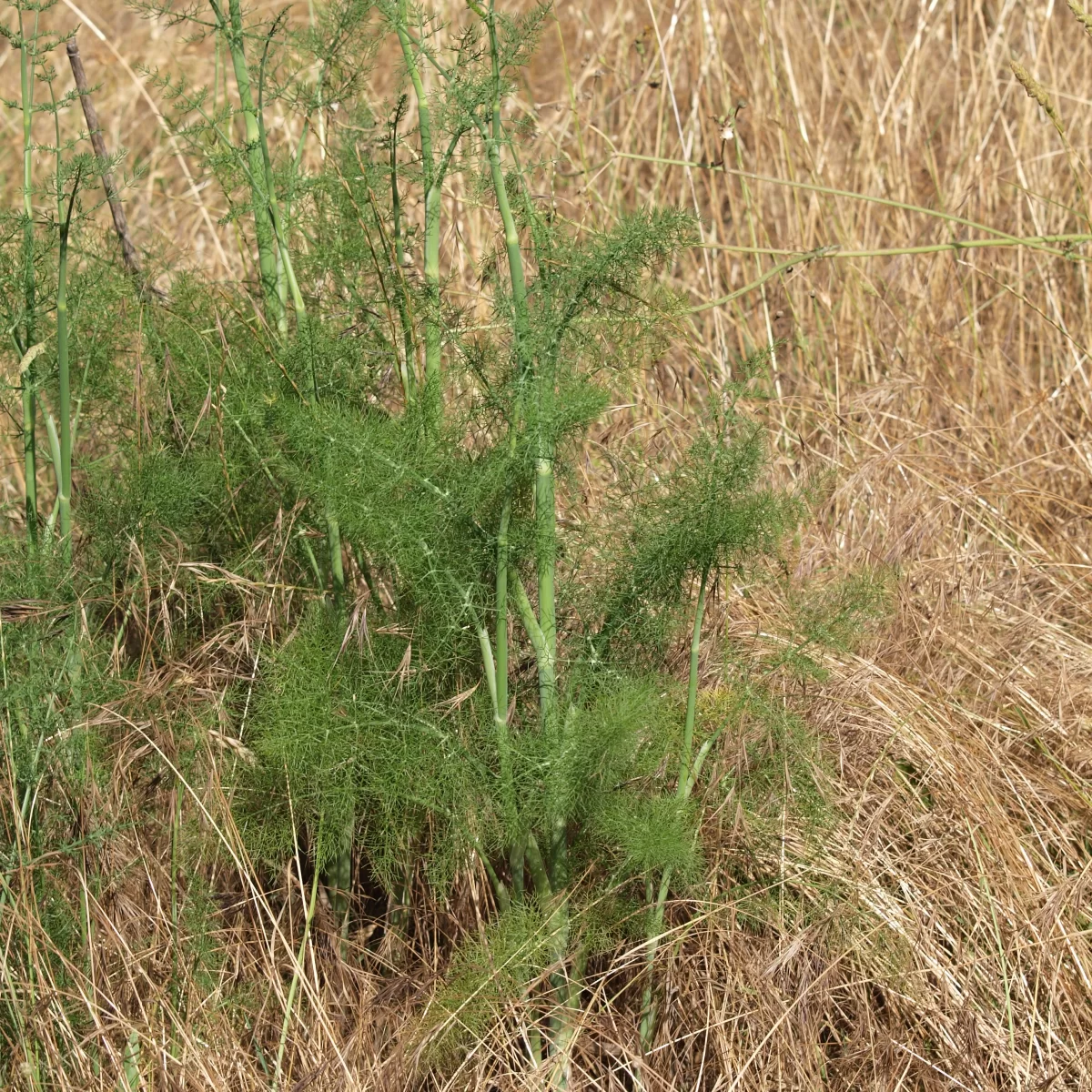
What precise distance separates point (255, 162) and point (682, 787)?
3.46 feet

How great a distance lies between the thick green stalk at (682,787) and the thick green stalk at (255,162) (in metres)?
0.77

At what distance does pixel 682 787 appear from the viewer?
5.92ft

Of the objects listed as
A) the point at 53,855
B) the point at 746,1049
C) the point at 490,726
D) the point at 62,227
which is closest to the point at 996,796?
the point at 746,1049

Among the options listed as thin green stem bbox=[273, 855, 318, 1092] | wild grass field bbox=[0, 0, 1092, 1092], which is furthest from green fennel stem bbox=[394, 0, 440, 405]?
thin green stem bbox=[273, 855, 318, 1092]

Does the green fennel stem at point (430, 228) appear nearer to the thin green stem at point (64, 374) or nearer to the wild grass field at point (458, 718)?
the wild grass field at point (458, 718)

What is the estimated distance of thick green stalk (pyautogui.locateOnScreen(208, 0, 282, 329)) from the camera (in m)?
1.86

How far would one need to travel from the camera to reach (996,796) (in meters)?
2.14

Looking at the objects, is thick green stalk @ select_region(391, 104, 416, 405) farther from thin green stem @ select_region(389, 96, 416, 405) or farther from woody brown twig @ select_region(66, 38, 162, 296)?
woody brown twig @ select_region(66, 38, 162, 296)

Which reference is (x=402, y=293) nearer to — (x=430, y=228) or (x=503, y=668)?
(x=430, y=228)

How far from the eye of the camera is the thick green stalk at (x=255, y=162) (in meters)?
1.86

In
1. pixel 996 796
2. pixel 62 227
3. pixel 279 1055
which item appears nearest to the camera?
pixel 279 1055

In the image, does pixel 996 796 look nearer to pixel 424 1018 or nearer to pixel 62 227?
pixel 424 1018

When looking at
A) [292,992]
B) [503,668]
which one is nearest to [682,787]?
[503,668]

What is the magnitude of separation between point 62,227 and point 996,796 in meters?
1.65
